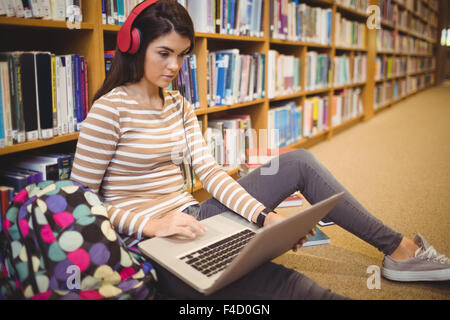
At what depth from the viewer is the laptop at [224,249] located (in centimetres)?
71

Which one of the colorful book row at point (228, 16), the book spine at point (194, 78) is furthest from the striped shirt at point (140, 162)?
the colorful book row at point (228, 16)

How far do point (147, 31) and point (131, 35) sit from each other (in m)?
0.05

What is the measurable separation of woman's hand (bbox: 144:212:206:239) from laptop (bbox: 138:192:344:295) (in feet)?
0.05

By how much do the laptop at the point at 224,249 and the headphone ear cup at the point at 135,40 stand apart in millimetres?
467

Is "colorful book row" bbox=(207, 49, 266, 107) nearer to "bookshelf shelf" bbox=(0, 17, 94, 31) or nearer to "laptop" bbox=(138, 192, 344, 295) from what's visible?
"bookshelf shelf" bbox=(0, 17, 94, 31)

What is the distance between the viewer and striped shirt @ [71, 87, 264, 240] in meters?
0.93

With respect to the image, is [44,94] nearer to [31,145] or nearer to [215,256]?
[31,145]

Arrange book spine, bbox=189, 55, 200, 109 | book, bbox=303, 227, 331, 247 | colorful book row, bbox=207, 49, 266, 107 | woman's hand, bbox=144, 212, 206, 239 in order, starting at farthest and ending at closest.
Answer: colorful book row, bbox=207, 49, 266, 107 < book spine, bbox=189, 55, 200, 109 < book, bbox=303, 227, 331, 247 < woman's hand, bbox=144, 212, 206, 239

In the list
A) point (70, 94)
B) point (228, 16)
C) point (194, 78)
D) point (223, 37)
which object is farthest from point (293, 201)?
point (70, 94)

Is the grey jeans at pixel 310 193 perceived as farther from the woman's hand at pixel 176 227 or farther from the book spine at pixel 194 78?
the book spine at pixel 194 78

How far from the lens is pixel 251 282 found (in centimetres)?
81

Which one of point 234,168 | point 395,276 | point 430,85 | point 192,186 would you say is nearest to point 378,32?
point 234,168

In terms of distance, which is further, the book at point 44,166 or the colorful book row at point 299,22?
the colorful book row at point 299,22

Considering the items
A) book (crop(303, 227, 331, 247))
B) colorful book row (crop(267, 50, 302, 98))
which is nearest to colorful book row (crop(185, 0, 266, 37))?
colorful book row (crop(267, 50, 302, 98))
